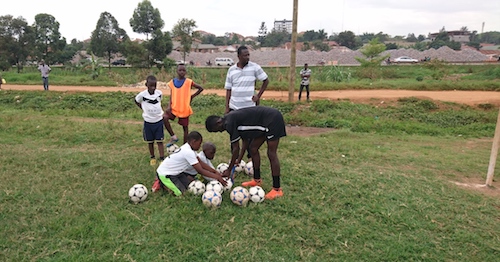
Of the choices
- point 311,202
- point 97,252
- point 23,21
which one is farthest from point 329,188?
point 23,21

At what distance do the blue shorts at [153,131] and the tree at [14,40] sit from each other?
33.2 metres

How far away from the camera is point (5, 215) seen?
4.53 meters

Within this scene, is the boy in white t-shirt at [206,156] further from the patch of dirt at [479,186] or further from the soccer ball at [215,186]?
the patch of dirt at [479,186]

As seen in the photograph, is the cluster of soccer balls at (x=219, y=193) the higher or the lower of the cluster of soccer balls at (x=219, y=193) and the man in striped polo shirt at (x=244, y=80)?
the lower

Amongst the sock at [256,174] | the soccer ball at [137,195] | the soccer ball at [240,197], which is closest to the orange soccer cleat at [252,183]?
the sock at [256,174]

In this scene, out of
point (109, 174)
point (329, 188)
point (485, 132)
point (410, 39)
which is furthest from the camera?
point (410, 39)

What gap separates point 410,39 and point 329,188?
134 m

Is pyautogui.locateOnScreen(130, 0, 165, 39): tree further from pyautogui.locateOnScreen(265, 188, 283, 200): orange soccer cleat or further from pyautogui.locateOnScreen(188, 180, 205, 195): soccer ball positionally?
pyautogui.locateOnScreen(265, 188, 283, 200): orange soccer cleat

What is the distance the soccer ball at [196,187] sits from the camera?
5.03 metres

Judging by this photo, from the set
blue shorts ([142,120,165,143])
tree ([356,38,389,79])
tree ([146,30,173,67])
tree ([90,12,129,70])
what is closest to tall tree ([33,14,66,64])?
tree ([90,12,129,70])

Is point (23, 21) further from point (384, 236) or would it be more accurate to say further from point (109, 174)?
point (384, 236)

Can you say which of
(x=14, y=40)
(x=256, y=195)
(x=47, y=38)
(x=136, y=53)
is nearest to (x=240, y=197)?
(x=256, y=195)

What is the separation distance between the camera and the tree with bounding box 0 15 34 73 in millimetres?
33188

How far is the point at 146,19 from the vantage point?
32.7 m
